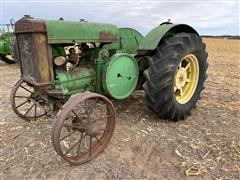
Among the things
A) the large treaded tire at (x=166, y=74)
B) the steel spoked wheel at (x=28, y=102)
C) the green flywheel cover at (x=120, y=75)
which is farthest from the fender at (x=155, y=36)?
the steel spoked wheel at (x=28, y=102)

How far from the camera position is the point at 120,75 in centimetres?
359

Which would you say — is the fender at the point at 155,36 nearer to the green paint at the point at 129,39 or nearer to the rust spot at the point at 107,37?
the rust spot at the point at 107,37

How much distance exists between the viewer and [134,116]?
13.4 feet

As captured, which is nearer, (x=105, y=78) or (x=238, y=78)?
(x=105, y=78)

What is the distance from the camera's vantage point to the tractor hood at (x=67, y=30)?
2.96m

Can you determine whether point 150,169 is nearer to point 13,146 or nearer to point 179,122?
point 179,122

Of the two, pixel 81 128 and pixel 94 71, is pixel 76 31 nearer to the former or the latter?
pixel 94 71

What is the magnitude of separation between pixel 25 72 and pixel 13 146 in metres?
0.95

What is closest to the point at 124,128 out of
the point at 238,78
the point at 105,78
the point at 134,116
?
the point at 134,116

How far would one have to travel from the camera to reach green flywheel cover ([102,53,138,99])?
11.4 ft

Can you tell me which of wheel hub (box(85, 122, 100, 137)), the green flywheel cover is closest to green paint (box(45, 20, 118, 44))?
the green flywheel cover

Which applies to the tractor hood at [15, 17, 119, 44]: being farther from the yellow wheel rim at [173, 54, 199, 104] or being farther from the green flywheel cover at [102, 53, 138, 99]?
the yellow wheel rim at [173, 54, 199, 104]

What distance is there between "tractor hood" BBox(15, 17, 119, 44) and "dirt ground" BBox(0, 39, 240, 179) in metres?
1.28

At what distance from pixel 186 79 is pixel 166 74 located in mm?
783
